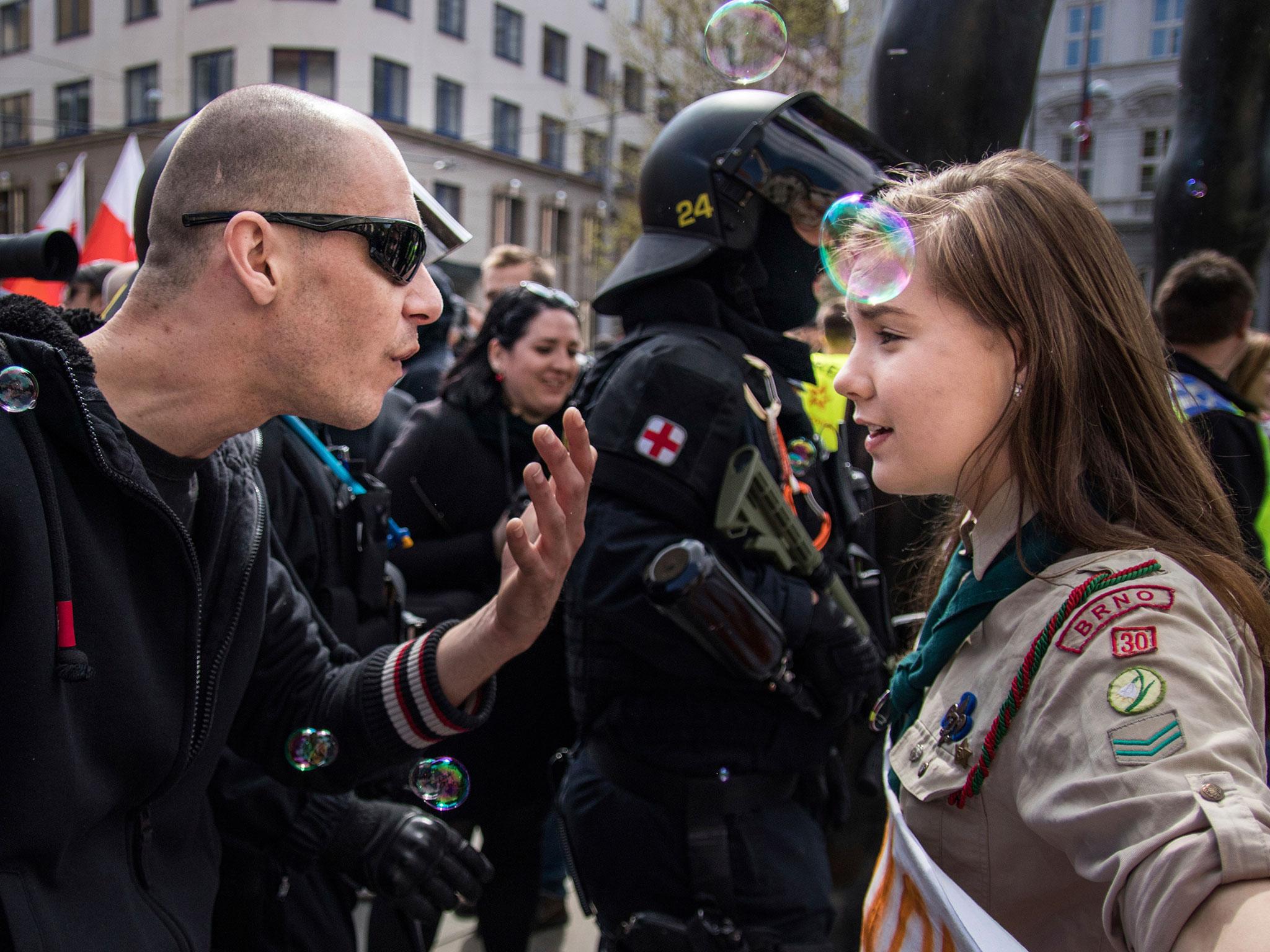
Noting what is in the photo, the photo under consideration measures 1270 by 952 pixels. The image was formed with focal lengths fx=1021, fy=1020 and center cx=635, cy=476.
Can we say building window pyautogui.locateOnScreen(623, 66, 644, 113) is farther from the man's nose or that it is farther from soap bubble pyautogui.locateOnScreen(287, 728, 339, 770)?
soap bubble pyautogui.locateOnScreen(287, 728, 339, 770)

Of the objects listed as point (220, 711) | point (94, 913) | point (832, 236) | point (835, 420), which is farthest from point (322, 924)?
point (835, 420)

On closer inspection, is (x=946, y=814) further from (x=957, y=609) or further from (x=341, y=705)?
(x=341, y=705)

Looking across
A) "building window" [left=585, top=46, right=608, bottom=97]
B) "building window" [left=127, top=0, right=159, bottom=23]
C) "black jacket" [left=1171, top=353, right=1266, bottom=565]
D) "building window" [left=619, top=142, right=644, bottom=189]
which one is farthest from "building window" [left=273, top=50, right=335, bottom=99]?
"black jacket" [left=1171, top=353, right=1266, bottom=565]

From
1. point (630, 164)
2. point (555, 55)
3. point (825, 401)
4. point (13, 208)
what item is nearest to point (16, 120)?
point (13, 208)

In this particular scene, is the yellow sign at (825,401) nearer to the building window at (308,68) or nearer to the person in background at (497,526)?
the person in background at (497,526)

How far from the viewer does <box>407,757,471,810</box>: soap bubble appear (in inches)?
74.0

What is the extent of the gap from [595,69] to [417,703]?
3010 cm

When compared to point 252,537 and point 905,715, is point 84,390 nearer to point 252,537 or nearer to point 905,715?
point 252,537

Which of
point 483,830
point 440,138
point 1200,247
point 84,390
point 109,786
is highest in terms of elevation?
point 440,138

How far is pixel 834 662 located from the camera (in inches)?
94.9

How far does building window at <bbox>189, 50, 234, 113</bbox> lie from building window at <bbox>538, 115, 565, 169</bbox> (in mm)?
8532

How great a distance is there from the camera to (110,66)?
2295 centimetres

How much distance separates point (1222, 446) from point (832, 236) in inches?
81.7

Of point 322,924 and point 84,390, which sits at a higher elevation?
point 84,390
